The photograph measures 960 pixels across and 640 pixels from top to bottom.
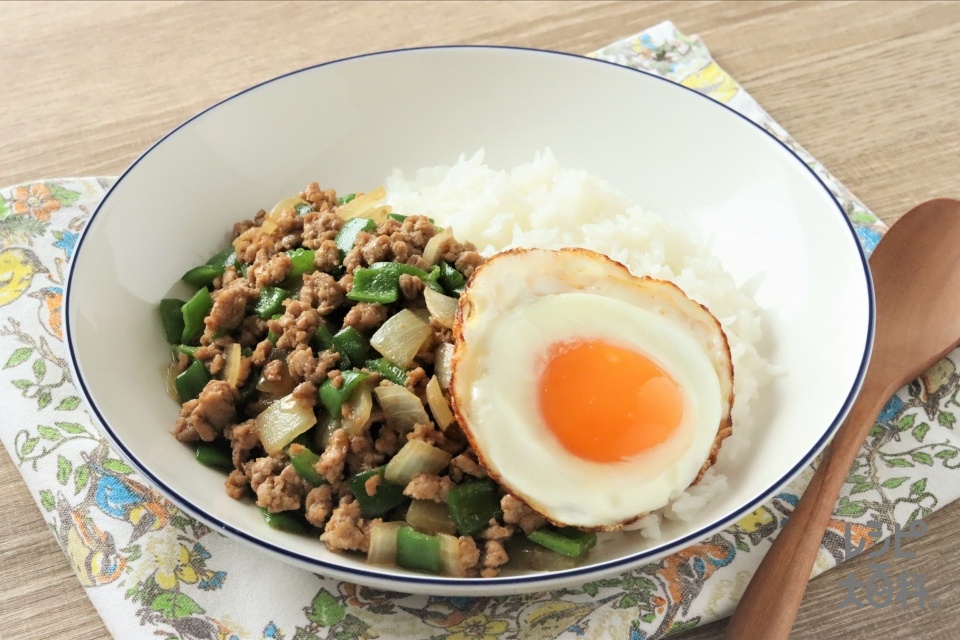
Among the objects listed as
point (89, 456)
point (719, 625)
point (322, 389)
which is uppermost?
point (322, 389)

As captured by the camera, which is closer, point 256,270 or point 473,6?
point 256,270

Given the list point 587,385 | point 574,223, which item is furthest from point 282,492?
point 574,223

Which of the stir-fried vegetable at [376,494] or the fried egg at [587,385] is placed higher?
the fried egg at [587,385]

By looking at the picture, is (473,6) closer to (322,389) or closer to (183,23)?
(183,23)

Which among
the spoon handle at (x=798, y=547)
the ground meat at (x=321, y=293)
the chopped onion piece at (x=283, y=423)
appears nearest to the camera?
the spoon handle at (x=798, y=547)

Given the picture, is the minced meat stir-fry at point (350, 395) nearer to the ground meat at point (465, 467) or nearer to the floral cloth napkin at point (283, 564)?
the ground meat at point (465, 467)

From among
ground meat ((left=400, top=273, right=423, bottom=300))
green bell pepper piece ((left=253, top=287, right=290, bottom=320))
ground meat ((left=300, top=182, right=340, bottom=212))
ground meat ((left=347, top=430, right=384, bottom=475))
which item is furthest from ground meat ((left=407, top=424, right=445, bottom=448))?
ground meat ((left=300, top=182, right=340, bottom=212))

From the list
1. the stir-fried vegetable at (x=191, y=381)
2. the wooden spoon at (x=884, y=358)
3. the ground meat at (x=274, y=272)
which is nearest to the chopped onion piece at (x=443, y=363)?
the ground meat at (x=274, y=272)

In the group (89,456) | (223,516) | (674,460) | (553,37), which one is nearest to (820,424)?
(674,460)
